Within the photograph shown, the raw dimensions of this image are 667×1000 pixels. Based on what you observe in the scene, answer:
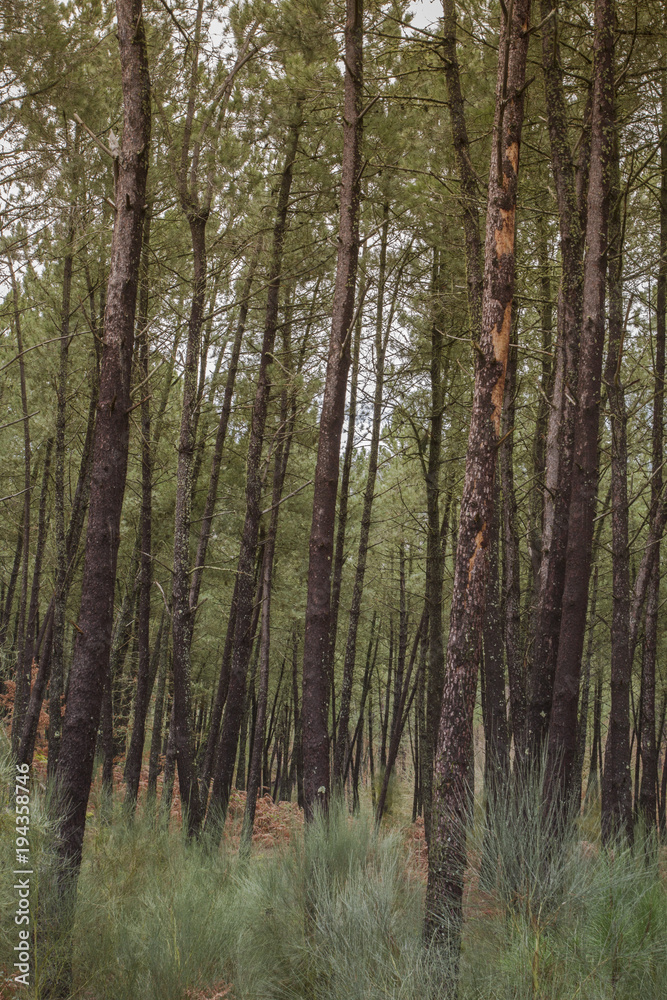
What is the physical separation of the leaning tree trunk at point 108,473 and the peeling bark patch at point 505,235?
276 centimetres

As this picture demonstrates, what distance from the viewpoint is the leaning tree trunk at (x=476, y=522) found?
429cm

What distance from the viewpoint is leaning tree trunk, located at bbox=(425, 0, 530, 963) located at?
4289 millimetres

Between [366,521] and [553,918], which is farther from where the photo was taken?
[366,521]

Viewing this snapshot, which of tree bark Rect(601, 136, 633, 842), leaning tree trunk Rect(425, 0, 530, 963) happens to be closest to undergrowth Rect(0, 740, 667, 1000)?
leaning tree trunk Rect(425, 0, 530, 963)

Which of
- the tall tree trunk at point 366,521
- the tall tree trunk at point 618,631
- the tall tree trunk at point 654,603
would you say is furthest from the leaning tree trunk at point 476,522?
the tall tree trunk at point 366,521

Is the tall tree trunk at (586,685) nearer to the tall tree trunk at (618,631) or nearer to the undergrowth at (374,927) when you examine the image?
the tall tree trunk at (618,631)

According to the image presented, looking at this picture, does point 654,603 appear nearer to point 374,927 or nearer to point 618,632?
point 618,632

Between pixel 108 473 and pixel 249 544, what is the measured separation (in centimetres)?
417

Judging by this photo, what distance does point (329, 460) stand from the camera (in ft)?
23.0

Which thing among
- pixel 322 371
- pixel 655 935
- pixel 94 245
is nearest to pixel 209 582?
pixel 322 371

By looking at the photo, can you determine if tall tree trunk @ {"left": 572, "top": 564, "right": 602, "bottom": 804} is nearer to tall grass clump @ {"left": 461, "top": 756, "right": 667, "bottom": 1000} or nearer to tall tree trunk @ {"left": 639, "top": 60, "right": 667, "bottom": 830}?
tall tree trunk @ {"left": 639, "top": 60, "right": 667, "bottom": 830}

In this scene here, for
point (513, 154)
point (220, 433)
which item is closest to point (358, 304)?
point (220, 433)

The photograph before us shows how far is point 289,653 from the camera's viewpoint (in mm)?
21828

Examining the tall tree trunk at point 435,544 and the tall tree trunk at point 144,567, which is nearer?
the tall tree trunk at point 144,567
